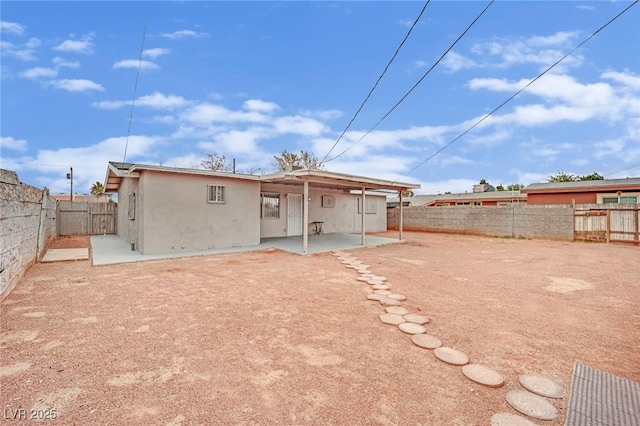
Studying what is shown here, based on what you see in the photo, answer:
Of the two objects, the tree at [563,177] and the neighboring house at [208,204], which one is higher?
the tree at [563,177]

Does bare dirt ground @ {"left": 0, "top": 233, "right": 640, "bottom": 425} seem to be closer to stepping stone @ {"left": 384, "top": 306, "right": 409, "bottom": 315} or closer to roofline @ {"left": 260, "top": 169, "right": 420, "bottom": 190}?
stepping stone @ {"left": 384, "top": 306, "right": 409, "bottom": 315}

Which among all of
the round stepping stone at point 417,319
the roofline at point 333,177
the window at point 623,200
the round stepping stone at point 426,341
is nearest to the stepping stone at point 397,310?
the round stepping stone at point 417,319

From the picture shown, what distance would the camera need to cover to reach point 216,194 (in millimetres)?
9172

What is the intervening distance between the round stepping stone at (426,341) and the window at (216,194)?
25.1 feet

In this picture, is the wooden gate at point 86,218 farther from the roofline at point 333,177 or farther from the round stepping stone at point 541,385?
the round stepping stone at point 541,385

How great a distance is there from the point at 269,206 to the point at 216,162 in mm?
13427

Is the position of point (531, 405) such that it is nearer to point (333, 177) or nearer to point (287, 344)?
point (287, 344)

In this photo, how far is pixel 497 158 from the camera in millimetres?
20156

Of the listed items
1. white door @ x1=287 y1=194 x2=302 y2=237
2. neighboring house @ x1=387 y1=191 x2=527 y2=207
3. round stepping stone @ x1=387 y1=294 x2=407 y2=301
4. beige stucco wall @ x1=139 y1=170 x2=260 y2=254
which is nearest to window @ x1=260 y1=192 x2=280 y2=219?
white door @ x1=287 y1=194 x2=302 y2=237

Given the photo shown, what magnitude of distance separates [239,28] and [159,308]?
31.0 ft

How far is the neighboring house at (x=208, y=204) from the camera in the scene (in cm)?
804

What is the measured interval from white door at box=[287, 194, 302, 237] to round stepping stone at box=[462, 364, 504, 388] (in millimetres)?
10071

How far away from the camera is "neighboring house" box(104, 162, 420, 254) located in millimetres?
8039

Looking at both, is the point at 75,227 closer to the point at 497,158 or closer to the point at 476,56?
the point at 476,56
